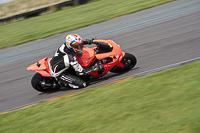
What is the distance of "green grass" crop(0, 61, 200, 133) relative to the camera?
4.98 meters

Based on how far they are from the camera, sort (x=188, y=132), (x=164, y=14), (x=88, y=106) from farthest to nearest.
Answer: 1. (x=164, y=14)
2. (x=88, y=106)
3. (x=188, y=132)

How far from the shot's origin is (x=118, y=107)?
19.5ft

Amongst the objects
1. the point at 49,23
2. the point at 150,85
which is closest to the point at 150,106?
the point at 150,85

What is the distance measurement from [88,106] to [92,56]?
1821 mm

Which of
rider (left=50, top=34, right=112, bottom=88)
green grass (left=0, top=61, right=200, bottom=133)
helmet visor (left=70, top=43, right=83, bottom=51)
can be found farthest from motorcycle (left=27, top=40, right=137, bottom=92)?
green grass (left=0, top=61, right=200, bottom=133)

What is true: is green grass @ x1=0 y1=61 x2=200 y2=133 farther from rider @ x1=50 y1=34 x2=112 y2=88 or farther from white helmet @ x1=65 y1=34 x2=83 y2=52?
white helmet @ x1=65 y1=34 x2=83 y2=52

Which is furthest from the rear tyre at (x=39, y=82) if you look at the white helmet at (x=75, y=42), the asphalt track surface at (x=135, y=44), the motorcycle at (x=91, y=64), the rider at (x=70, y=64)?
the white helmet at (x=75, y=42)

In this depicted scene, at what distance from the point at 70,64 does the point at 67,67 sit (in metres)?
0.18

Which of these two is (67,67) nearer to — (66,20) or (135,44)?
(135,44)

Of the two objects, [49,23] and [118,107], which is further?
[49,23]

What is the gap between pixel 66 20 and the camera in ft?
56.5

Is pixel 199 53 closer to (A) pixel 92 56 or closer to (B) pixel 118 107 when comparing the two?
(A) pixel 92 56

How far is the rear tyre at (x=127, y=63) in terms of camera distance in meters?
8.00

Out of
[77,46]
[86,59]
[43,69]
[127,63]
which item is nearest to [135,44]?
[127,63]
